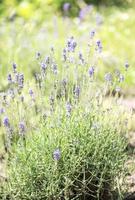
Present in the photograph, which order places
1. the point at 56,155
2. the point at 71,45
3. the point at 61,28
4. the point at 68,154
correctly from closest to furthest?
the point at 56,155 → the point at 68,154 → the point at 71,45 → the point at 61,28

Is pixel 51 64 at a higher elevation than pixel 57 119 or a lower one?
higher

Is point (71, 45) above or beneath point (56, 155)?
above

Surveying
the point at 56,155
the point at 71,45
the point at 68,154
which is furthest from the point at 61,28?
the point at 56,155

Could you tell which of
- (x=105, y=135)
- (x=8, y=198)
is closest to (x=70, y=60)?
(x=105, y=135)

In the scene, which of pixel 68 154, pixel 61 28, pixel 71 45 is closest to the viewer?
pixel 68 154

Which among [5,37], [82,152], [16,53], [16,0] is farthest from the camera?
[16,0]

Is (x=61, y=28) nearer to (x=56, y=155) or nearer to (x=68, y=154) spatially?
(x=68, y=154)

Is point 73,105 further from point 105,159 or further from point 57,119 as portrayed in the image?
point 105,159

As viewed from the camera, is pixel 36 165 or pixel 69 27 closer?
pixel 36 165

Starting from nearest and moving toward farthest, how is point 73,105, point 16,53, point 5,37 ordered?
point 73,105 → point 16,53 → point 5,37

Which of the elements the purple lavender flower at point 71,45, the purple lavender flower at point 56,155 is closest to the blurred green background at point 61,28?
the purple lavender flower at point 71,45

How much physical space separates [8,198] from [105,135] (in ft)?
2.70

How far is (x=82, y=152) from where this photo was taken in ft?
11.0

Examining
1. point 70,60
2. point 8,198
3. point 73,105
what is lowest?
point 8,198
